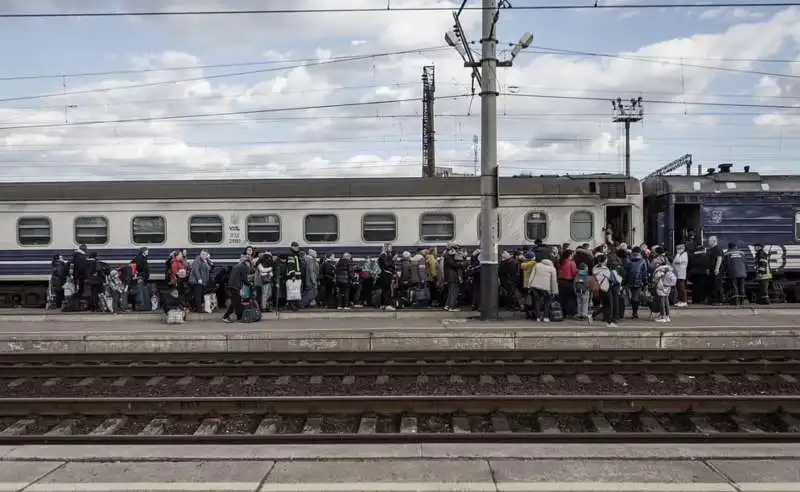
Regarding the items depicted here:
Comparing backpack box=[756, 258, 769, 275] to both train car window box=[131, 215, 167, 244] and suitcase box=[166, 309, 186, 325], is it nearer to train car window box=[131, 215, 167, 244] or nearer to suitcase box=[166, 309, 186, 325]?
suitcase box=[166, 309, 186, 325]

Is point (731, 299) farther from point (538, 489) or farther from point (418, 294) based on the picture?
point (538, 489)

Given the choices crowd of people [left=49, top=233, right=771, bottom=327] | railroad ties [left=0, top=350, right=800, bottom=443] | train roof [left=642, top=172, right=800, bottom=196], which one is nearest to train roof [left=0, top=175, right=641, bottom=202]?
train roof [left=642, top=172, right=800, bottom=196]

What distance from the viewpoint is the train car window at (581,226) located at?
19.4 m

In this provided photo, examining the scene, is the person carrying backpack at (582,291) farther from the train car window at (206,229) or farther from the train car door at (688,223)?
the train car window at (206,229)

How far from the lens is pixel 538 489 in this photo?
5312 millimetres

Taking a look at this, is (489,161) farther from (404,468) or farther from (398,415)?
(404,468)

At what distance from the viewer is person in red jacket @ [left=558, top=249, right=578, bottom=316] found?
51.8ft

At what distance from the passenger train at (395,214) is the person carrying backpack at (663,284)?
174 inches

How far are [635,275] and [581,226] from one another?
151 inches

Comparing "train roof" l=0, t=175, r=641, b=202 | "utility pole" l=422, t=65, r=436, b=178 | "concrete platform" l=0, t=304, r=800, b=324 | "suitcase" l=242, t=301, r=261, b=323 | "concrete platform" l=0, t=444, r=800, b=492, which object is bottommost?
"concrete platform" l=0, t=444, r=800, b=492

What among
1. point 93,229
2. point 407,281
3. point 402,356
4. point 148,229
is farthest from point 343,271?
point 93,229

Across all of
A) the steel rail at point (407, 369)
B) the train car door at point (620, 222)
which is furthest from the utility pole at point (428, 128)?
the steel rail at point (407, 369)

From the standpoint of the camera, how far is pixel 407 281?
17.6 m

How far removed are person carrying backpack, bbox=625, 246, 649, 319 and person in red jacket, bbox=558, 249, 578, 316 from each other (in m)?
1.21
